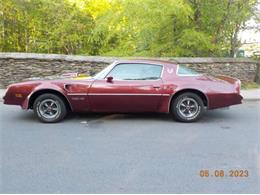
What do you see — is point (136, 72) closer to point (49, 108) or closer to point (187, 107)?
point (187, 107)

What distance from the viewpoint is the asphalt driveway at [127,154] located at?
326cm

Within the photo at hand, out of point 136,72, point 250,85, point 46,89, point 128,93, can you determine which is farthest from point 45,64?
point 250,85

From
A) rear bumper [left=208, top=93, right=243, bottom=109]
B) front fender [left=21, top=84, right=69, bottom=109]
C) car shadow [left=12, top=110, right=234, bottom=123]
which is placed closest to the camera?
front fender [left=21, top=84, right=69, bottom=109]

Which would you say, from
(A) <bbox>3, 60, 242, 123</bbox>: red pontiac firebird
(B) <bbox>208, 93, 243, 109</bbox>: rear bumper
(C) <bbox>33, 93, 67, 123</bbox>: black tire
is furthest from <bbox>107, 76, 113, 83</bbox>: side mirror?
(B) <bbox>208, 93, 243, 109</bbox>: rear bumper

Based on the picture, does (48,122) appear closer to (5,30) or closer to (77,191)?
(77,191)

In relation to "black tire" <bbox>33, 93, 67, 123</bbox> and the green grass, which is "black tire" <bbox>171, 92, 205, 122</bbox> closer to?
"black tire" <bbox>33, 93, 67, 123</bbox>

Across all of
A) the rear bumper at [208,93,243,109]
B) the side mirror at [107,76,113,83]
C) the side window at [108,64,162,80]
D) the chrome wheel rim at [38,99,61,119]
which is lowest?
the chrome wheel rim at [38,99,61,119]

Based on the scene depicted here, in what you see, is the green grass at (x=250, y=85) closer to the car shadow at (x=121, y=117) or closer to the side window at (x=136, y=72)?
the car shadow at (x=121, y=117)

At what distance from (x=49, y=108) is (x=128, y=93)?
1.60 meters

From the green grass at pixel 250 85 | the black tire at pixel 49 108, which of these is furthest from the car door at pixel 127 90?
the green grass at pixel 250 85

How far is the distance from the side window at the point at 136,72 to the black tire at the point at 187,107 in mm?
641

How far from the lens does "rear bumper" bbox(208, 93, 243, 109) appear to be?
581 cm

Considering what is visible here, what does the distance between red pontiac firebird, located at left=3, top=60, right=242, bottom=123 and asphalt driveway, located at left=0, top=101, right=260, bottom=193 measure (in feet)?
0.92

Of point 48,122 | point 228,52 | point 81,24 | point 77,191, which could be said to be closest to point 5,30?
point 81,24
